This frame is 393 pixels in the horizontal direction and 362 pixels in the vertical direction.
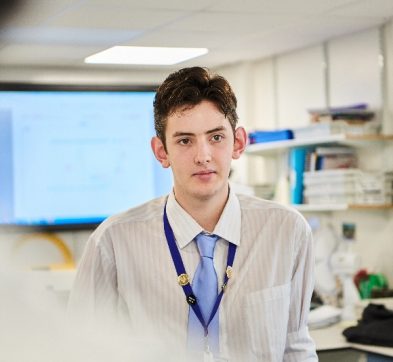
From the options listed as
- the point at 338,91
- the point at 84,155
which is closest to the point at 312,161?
the point at 338,91

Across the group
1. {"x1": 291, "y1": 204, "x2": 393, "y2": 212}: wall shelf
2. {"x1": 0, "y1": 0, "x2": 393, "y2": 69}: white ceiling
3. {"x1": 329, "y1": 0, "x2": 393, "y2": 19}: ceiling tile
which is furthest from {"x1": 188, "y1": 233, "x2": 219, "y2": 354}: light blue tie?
{"x1": 291, "y1": 204, "x2": 393, "y2": 212}: wall shelf

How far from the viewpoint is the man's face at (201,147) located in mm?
979

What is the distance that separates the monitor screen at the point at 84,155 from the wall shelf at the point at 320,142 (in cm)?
55

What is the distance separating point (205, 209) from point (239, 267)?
4.8 inches

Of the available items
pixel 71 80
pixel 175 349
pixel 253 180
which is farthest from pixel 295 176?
pixel 175 349

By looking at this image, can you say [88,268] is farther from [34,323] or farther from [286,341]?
[34,323]

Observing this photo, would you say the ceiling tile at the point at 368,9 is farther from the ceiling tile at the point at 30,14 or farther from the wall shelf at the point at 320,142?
the ceiling tile at the point at 30,14

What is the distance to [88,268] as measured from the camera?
56.7 inches

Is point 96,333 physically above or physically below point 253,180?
above

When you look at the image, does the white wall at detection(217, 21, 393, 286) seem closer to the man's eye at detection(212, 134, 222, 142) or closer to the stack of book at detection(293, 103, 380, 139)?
the stack of book at detection(293, 103, 380, 139)

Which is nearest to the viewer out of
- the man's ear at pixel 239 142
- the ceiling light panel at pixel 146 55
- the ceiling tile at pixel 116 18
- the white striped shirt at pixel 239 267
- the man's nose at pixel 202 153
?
the man's nose at pixel 202 153

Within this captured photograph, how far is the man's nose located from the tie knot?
1.34ft

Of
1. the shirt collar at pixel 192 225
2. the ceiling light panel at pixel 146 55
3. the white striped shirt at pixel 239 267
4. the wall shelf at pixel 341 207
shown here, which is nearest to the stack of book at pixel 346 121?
the wall shelf at pixel 341 207

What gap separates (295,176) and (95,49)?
3.91 feet
